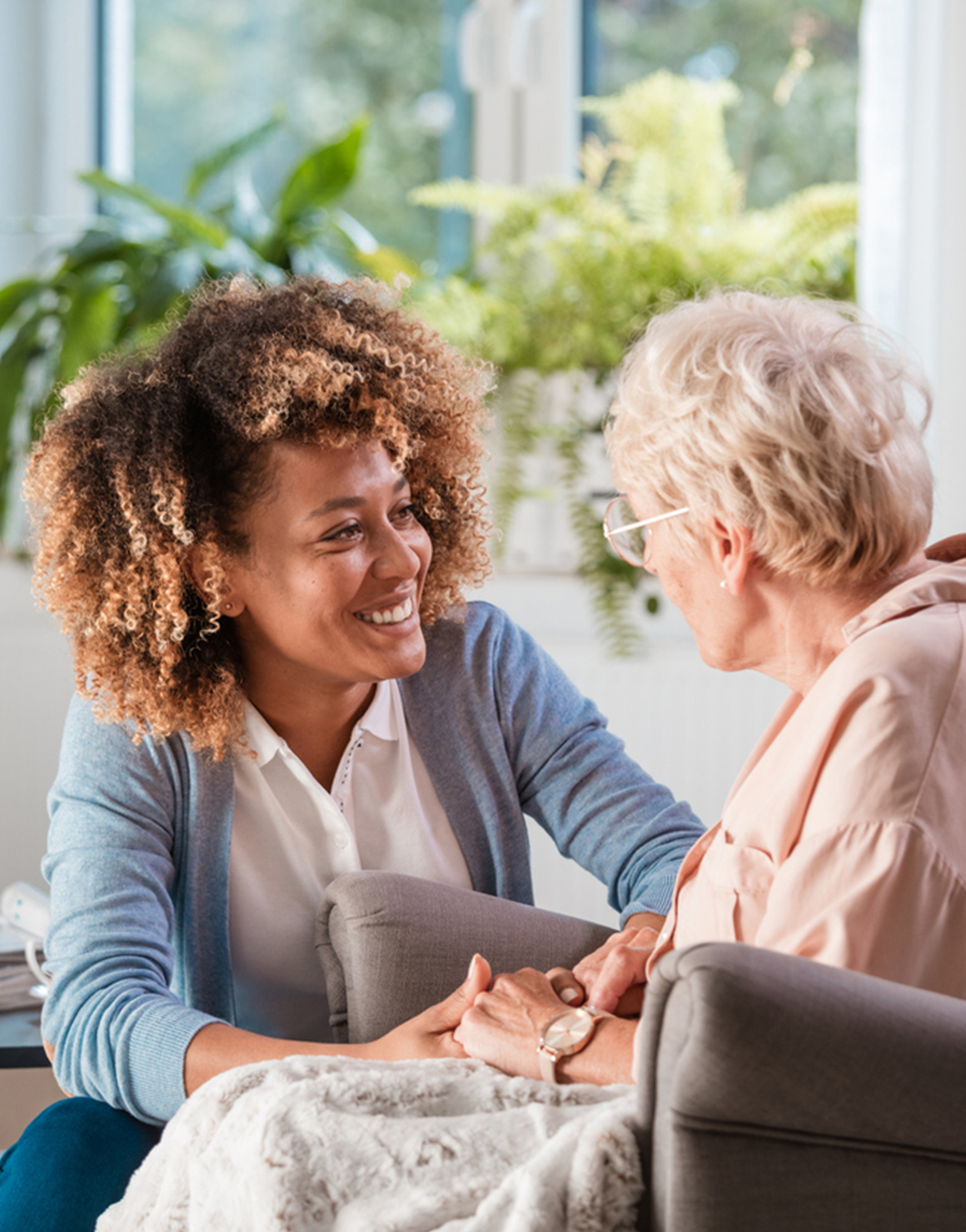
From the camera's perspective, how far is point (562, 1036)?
1.15m

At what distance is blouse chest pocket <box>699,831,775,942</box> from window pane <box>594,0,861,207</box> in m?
2.38

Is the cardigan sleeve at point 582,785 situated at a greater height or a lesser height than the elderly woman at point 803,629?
lesser

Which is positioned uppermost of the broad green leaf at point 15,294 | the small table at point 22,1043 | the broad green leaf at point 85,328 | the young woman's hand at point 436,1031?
the broad green leaf at point 15,294

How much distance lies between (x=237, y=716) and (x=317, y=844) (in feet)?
0.58

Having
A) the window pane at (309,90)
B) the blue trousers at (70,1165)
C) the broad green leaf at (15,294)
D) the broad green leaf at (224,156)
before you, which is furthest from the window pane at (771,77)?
the blue trousers at (70,1165)

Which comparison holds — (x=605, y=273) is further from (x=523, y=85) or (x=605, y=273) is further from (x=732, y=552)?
(x=732, y=552)

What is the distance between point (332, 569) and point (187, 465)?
201 mm

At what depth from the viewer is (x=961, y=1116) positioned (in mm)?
814

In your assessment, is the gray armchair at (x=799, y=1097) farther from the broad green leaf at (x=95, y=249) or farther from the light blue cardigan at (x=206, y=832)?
the broad green leaf at (x=95, y=249)

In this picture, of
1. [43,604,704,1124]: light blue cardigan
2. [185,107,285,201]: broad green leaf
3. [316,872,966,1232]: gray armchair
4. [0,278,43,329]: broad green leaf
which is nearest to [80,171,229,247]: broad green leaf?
[185,107,285,201]: broad green leaf

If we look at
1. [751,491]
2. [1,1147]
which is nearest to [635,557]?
[751,491]

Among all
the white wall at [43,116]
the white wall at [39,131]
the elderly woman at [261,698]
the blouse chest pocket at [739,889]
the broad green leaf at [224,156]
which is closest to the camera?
the blouse chest pocket at [739,889]

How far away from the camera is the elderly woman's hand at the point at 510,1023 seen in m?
1.16

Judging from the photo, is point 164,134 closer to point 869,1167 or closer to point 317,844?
point 317,844
